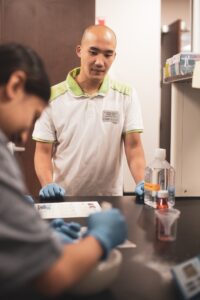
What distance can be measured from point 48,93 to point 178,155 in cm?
103

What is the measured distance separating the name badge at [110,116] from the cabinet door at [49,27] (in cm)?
122

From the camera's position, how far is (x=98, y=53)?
1780 mm

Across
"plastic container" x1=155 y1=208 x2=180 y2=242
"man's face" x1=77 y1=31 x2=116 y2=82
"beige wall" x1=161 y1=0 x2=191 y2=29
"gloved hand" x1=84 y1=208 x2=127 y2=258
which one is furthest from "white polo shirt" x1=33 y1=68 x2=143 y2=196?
"beige wall" x1=161 y1=0 x2=191 y2=29

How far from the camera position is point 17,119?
0.67 m

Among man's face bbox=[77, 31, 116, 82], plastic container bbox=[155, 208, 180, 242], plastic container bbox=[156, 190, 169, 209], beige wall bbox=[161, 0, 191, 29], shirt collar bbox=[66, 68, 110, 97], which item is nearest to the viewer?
plastic container bbox=[155, 208, 180, 242]

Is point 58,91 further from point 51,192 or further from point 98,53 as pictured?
point 51,192

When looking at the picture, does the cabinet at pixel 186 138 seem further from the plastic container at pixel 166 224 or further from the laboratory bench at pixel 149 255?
the plastic container at pixel 166 224

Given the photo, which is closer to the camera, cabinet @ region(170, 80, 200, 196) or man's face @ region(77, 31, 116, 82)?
cabinet @ region(170, 80, 200, 196)

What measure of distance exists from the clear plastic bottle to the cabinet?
11 cm

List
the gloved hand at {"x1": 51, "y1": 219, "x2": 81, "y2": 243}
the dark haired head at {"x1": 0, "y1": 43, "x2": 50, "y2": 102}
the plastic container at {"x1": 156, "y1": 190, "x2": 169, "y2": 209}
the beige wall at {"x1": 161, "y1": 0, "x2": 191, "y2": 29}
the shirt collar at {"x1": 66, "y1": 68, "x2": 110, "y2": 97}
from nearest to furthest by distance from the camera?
the dark haired head at {"x1": 0, "y1": 43, "x2": 50, "y2": 102}, the gloved hand at {"x1": 51, "y1": 219, "x2": 81, "y2": 243}, the plastic container at {"x1": 156, "y1": 190, "x2": 169, "y2": 209}, the shirt collar at {"x1": 66, "y1": 68, "x2": 110, "y2": 97}, the beige wall at {"x1": 161, "y1": 0, "x2": 191, "y2": 29}

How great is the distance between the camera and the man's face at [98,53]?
1.77 m

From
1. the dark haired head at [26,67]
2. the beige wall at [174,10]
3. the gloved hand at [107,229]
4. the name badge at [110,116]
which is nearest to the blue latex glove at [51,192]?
the name badge at [110,116]

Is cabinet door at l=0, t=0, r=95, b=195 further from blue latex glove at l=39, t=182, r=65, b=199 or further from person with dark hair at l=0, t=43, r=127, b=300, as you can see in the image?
person with dark hair at l=0, t=43, r=127, b=300

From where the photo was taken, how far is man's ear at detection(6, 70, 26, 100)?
64 centimetres
